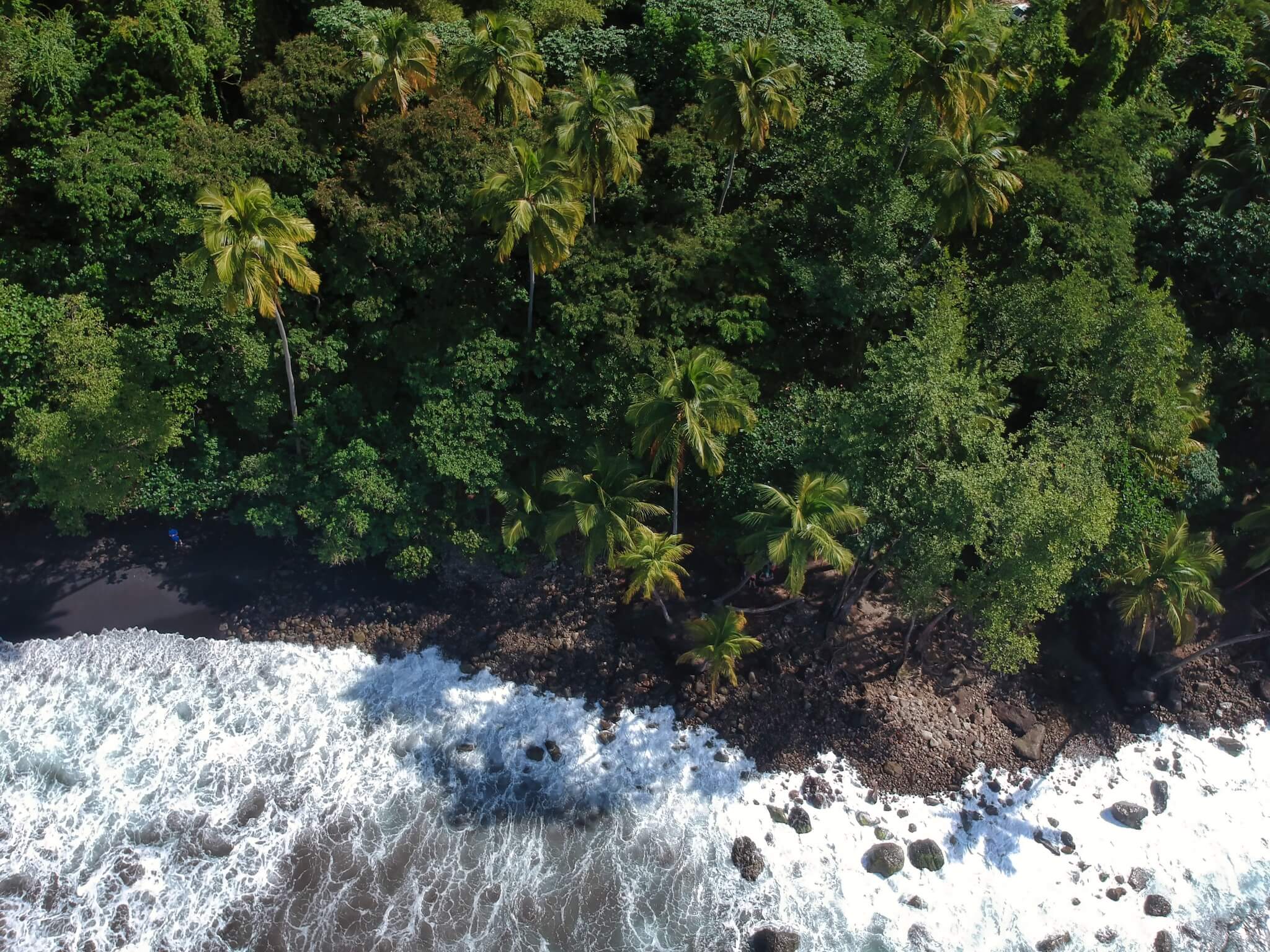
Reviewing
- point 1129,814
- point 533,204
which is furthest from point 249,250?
point 1129,814

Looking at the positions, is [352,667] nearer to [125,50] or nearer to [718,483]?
[718,483]

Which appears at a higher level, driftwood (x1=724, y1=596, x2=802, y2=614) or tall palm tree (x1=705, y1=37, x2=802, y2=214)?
tall palm tree (x1=705, y1=37, x2=802, y2=214)

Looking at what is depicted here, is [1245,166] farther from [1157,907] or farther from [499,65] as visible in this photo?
[499,65]

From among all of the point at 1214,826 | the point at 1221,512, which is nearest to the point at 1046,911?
the point at 1214,826

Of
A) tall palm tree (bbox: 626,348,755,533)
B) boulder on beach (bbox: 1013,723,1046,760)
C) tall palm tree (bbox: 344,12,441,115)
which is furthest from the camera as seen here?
tall palm tree (bbox: 344,12,441,115)

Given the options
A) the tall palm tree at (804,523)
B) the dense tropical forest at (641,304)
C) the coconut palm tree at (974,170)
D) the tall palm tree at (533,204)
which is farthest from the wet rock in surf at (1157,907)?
the tall palm tree at (533,204)

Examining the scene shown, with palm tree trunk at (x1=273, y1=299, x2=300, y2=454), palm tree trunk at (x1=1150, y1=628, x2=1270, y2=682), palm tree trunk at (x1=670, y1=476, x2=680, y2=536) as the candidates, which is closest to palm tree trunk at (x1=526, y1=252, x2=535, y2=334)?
palm tree trunk at (x1=670, y1=476, x2=680, y2=536)

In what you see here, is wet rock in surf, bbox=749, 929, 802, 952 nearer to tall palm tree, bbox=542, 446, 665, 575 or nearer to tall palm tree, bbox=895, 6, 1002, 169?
tall palm tree, bbox=542, 446, 665, 575
